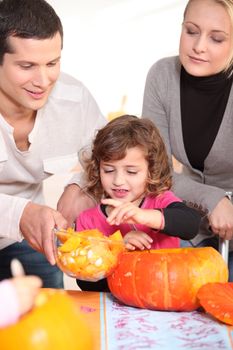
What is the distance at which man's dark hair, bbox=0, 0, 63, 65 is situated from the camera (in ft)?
4.53

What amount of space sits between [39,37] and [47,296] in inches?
34.7

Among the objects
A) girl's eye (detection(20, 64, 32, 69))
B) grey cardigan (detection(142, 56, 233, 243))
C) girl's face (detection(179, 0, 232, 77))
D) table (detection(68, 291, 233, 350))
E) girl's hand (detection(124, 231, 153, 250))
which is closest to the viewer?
table (detection(68, 291, 233, 350))

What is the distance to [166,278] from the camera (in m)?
1.16

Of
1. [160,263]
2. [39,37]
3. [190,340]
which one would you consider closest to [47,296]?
[190,340]

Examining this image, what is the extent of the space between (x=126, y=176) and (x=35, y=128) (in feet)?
0.97

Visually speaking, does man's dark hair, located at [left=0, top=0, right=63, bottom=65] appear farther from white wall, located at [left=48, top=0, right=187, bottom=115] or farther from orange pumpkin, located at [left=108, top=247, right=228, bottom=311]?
white wall, located at [left=48, top=0, right=187, bottom=115]

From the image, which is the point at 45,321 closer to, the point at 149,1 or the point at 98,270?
the point at 98,270

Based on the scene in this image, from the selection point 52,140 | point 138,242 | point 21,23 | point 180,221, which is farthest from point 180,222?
point 21,23

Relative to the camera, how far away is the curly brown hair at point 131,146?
1.48m

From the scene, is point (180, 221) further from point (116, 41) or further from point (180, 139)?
point (116, 41)

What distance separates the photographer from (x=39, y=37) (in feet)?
4.53

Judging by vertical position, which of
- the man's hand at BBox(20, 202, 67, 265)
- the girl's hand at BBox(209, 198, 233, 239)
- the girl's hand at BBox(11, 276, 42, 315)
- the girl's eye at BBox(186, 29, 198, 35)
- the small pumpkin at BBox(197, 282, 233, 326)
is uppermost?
the girl's eye at BBox(186, 29, 198, 35)

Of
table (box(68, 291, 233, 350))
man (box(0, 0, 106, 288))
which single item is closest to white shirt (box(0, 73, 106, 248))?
man (box(0, 0, 106, 288))

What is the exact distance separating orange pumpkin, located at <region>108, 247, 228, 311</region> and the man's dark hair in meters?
0.56
